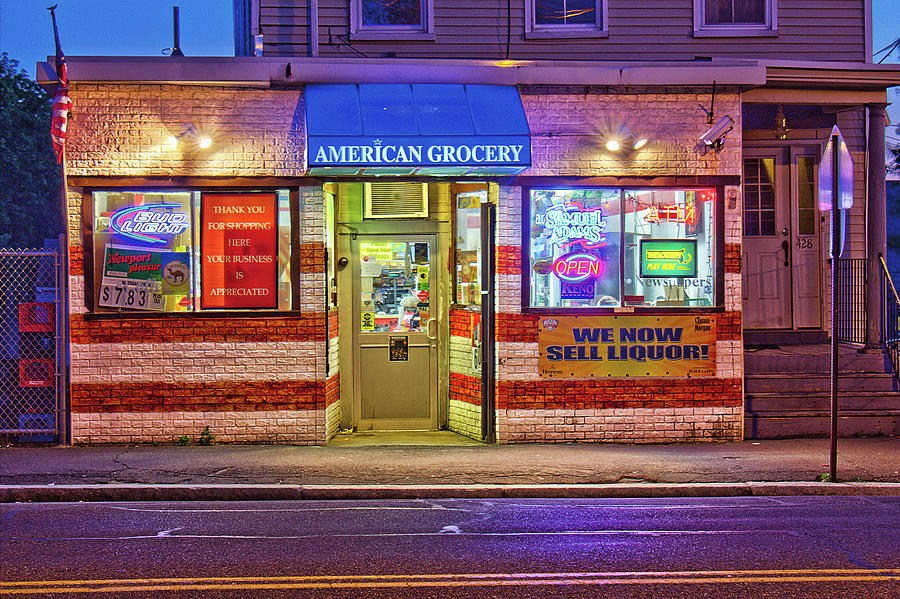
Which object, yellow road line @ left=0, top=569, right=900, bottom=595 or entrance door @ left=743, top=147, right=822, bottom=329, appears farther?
entrance door @ left=743, top=147, right=822, bottom=329

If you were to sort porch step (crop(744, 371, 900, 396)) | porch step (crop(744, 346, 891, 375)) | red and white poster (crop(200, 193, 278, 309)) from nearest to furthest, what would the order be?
1. red and white poster (crop(200, 193, 278, 309))
2. porch step (crop(744, 371, 900, 396))
3. porch step (crop(744, 346, 891, 375))

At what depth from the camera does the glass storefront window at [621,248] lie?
11.7 meters

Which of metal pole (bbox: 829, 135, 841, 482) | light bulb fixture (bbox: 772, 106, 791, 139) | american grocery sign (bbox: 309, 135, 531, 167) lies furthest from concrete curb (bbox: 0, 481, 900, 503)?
light bulb fixture (bbox: 772, 106, 791, 139)

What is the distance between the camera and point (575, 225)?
11711mm

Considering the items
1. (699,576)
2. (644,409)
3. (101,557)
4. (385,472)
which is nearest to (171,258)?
(385,472)

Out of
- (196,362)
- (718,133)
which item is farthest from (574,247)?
(196,362)

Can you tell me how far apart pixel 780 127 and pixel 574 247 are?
4.24m

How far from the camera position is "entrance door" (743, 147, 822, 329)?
533 inches

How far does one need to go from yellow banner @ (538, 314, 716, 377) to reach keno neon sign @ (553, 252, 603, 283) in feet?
1.83

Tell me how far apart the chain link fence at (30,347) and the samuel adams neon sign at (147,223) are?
0.94 metres

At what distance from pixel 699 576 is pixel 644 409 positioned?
5.77m

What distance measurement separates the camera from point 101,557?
255 inches

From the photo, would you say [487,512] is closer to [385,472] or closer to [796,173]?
[385,472]

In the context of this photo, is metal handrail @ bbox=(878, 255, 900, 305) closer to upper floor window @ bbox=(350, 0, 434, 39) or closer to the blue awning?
the blue awning
